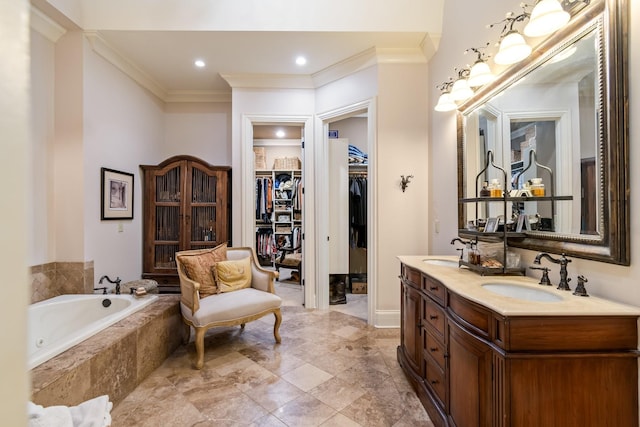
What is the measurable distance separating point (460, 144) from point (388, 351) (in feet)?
6.37

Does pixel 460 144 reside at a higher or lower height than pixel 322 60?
lower

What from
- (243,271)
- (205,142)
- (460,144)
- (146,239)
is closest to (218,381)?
(243,271)

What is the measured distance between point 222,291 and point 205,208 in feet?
4.80

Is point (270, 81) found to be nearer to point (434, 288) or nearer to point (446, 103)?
point (446, 103)

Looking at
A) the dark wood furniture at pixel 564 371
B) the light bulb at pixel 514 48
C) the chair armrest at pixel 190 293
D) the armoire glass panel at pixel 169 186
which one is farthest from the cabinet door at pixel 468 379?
the armoire glass panel at pixel 169 186

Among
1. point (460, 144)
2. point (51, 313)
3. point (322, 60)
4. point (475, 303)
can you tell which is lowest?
point (51, 313)

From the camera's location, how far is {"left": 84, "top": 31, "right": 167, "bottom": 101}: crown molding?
109 inches

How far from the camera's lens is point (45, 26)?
2504mm

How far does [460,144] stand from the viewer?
2.42m

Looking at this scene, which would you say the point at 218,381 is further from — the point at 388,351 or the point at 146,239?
the point at 146,239

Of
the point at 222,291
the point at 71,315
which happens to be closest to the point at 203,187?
the point at 222,291

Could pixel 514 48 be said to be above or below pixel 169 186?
above

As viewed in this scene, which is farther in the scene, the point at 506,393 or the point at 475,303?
the point at 475,303

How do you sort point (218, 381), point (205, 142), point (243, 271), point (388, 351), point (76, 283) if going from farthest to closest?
point (205, 142) → point (243, 271) → point (76, 283) → point (388, 351) → point (218, 381)
